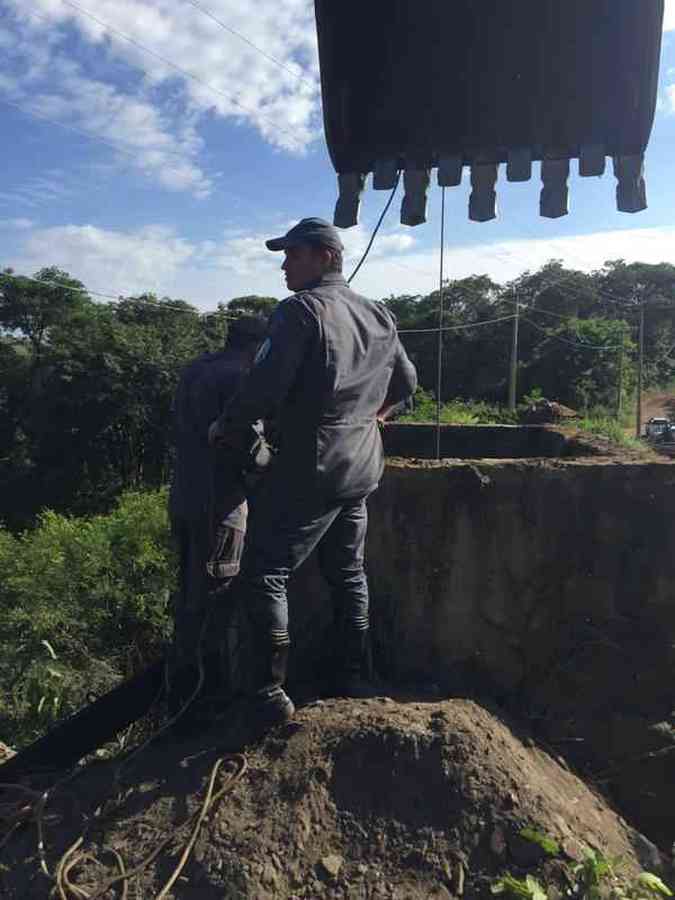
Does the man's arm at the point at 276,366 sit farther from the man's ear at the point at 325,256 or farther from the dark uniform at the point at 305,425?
the man's ear at the point at 325,256

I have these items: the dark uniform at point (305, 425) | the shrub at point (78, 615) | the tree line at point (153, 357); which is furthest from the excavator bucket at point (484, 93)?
the tree line at point (153, 357)

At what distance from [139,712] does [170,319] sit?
80.7 ft

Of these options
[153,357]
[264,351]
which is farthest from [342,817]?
[153,357]

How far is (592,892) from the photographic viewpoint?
7.06 ft

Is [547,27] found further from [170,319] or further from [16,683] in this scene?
[170,319]

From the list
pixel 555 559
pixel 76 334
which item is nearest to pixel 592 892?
pixel 555 559

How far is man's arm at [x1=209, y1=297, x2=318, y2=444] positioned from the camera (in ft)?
8.41

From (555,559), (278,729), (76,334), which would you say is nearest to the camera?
(278,729)

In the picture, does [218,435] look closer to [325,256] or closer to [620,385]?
[325,256]

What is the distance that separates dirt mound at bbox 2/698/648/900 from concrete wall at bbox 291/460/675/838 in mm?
499

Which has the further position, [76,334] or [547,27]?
[76,334]

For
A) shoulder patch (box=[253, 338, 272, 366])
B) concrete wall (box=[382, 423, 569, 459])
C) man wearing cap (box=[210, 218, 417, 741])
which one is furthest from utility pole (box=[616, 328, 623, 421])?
shoulder patch (box=[253, 338, 272, 366])

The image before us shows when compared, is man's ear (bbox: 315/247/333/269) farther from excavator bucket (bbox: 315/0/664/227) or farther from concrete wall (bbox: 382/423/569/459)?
concrete wall (bbox: 382/423/569/459)

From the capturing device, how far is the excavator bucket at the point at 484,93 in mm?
3566
